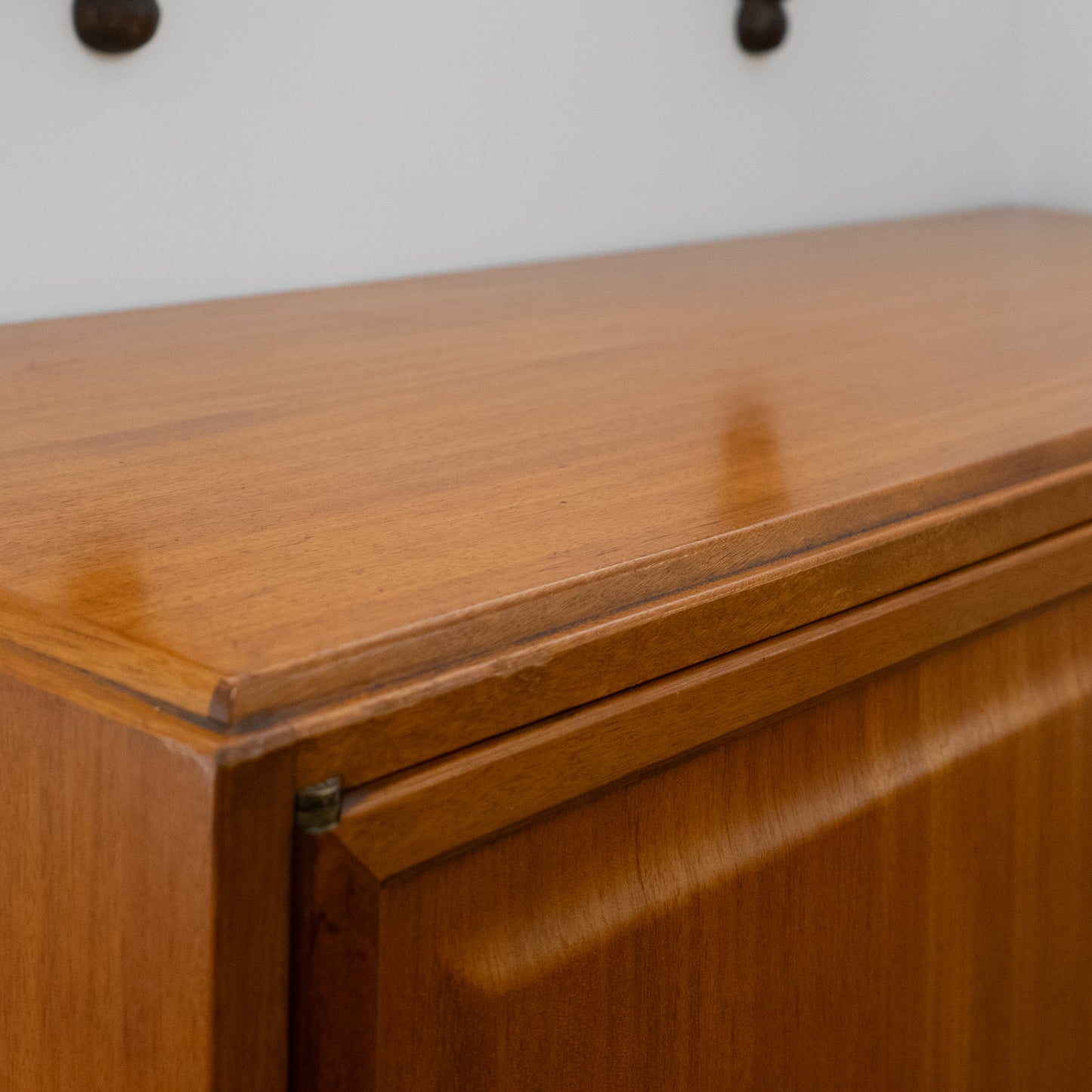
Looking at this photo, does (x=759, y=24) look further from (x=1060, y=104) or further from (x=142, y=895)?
(x=142, y=895)

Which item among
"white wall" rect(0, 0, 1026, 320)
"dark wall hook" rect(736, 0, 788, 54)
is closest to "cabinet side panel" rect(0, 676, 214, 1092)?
"white wall" rect(0, 0, 1026, 320)

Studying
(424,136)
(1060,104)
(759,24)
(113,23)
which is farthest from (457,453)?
(1060,104)

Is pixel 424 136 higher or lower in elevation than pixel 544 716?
higher

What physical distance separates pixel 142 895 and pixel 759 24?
1015 mm

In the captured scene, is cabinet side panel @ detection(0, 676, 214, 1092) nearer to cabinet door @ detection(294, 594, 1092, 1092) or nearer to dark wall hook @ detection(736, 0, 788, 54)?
cabinet door @ detection(294, 594, 1092, 1092)

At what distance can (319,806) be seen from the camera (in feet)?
1.04

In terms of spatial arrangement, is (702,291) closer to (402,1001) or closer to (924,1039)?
(924,1039)

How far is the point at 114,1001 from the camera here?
33cm

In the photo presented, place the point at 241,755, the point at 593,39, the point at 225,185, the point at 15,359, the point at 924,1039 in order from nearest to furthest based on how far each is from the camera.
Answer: the point at 241,755, the point at 924,1039, the point at 15,359, the point at 225,185, the point at 593,39

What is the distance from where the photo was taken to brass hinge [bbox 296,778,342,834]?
314mm

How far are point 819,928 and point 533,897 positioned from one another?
0.14m

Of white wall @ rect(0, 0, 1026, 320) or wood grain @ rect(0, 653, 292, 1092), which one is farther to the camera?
white wall @ rect(0, 0, 1026, 320)

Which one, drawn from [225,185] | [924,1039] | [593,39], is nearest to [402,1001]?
[924,1039]

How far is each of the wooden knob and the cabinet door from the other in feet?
1.78
